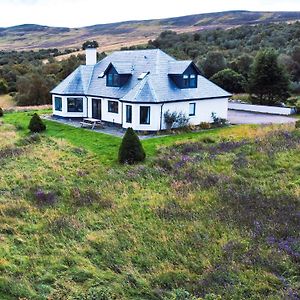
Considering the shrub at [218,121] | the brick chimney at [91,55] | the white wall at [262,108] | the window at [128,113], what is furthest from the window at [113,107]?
the white wall at [262,108]

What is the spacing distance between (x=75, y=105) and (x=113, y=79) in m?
4.56

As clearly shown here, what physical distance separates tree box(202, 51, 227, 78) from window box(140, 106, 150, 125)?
2433cm

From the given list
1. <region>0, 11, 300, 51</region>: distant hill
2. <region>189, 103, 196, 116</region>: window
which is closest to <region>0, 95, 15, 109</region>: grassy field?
<region>189, 103, 196, 116</region>: window

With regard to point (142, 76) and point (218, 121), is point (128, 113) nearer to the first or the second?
point (142, 76)

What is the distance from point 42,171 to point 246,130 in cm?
1315

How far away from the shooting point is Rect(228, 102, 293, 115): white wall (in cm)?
3562

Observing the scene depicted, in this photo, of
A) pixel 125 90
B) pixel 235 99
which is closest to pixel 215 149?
pixel 125 90

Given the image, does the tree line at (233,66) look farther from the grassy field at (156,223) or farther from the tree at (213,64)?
the grassy field at (156,223)

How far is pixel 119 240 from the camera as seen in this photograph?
12750mm

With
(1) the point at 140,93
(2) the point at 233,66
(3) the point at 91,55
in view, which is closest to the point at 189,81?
(1) the point at 140,93

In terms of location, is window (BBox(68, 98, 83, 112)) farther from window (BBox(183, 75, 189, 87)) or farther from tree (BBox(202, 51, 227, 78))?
tree (BBox(202, 51, 227, 78))

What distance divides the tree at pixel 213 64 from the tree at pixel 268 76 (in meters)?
11.2

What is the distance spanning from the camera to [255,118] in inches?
1331

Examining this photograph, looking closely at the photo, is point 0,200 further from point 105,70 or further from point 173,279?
point 105,70
